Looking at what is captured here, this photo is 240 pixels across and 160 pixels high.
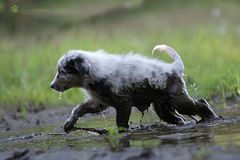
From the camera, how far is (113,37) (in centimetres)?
1942

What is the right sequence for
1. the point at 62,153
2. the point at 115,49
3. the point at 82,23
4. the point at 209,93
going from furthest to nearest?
the point at 82,23, the point at 115,49, the point at 209,93, the point at 62,153

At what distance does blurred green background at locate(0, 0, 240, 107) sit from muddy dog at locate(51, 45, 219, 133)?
120 cm

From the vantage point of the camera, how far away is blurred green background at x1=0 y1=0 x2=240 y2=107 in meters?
13.1

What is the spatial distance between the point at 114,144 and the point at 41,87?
22.7ft

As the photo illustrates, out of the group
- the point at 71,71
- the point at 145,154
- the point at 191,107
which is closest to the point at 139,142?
the point at 145,154

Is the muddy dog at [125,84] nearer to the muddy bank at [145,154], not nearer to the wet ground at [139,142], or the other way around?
the wet ground at [139,142]

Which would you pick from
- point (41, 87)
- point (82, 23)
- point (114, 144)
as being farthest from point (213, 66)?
point (82, 23)

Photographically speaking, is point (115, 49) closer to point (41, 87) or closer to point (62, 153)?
point (41, 87)

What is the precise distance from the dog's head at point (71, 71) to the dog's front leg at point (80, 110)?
0.31 meters

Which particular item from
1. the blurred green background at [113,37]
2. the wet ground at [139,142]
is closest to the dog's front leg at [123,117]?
the wet ground at [139,142]

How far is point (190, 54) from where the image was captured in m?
15.1

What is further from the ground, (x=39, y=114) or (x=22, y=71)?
(x=22, y=71)

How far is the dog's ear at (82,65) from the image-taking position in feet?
27.9

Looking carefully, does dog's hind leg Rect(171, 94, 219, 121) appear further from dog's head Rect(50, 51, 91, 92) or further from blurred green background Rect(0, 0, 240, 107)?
blurred green background Rect(0, 0, 240, 107)
